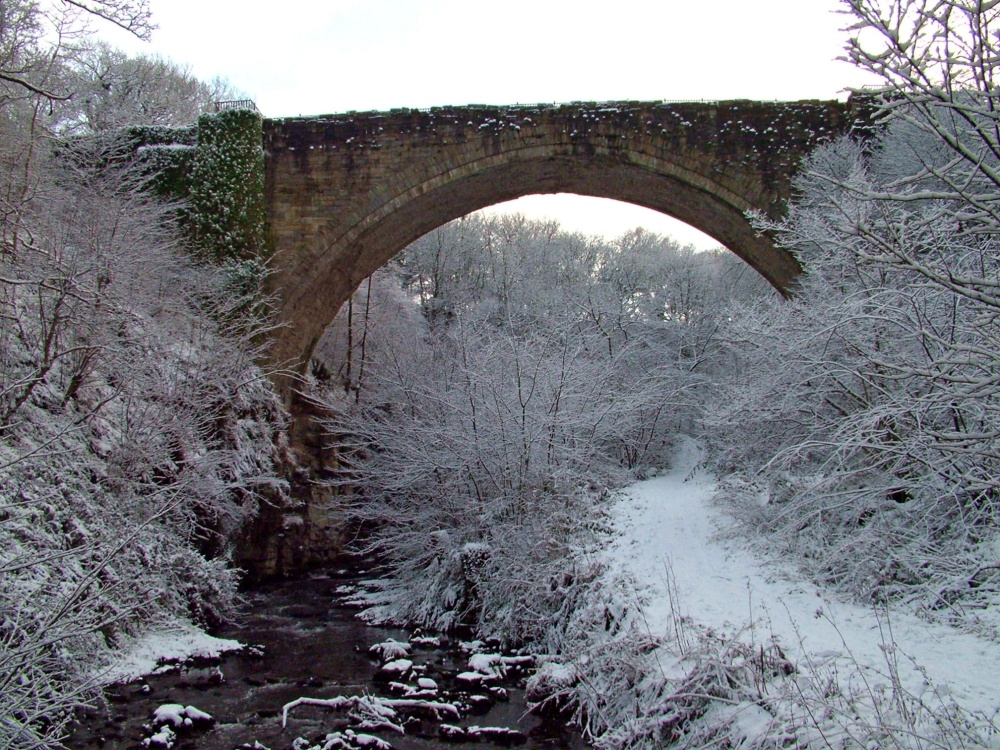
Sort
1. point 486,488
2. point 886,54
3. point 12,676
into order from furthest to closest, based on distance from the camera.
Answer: point 486,488 → point 12,676 → point 886,54

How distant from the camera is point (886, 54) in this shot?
277cm

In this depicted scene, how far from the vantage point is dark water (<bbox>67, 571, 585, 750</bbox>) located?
17.8ft

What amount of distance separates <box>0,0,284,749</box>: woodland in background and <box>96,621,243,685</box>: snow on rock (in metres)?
0.12

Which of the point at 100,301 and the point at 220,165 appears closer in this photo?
the point at 100,301

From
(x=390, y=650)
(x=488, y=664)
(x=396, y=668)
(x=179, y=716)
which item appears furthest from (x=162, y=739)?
(x=488, y=664)

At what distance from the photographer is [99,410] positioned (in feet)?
25.7

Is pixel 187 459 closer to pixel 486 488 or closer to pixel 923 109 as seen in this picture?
pixel 486 488

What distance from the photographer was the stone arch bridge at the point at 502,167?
12484 mm

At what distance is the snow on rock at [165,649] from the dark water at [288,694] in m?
0.13

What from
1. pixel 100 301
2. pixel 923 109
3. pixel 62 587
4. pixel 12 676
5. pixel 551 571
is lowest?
pixel 551 571

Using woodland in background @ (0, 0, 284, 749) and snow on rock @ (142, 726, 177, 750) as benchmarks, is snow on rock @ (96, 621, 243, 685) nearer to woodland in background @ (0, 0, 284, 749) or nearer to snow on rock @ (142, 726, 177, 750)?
woodland in background @ (0, 0, 284, 749)

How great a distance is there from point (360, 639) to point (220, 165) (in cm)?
911

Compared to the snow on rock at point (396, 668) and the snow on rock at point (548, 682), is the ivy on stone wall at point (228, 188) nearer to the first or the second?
the snow on rock at point (396, 668)

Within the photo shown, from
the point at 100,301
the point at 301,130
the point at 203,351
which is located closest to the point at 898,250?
the point at 100,301
